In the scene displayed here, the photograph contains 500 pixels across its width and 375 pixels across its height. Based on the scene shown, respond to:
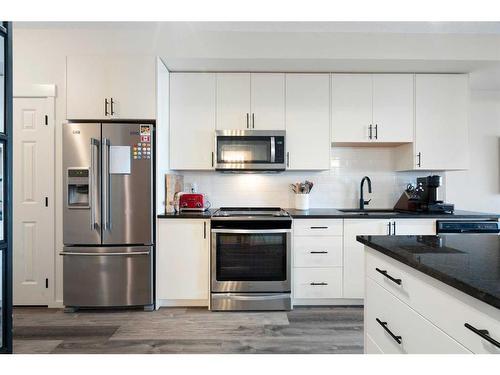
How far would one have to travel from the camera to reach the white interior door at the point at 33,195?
9.36 ft

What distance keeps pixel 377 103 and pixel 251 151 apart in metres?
1.42

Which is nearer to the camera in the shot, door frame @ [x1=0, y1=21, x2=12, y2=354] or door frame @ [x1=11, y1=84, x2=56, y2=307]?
door frame @ [x1=0, y1=21, x2=12, y2=354]

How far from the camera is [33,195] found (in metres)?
2.87

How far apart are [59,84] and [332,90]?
9.05 ft

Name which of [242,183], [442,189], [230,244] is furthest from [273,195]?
[442,189]

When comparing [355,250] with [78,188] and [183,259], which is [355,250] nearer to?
[183,259]

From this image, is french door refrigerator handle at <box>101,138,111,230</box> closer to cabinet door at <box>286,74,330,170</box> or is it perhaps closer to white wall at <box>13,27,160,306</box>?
white wall at <box>13,27,160,306</box>

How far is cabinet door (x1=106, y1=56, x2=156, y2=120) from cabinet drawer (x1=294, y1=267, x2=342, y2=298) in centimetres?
208

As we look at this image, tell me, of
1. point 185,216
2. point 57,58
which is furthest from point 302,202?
point 57,58

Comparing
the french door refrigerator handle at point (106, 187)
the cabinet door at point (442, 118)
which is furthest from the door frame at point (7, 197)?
the cabinet door at point (442, 118)

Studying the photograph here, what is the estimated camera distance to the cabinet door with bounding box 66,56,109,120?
8.89ft

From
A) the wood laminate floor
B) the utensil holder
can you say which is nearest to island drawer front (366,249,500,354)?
the wood laminate floor

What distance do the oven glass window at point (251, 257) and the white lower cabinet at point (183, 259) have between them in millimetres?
170

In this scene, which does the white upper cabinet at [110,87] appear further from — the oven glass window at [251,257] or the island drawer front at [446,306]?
the island drawer front at [446,306]
